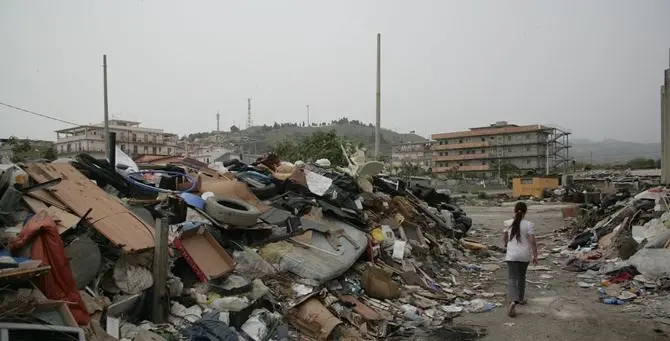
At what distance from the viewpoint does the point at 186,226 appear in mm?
5996

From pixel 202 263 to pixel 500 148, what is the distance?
90.0m

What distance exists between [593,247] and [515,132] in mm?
81860

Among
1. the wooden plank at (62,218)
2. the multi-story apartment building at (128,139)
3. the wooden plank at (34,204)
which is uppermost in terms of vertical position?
the multi-story apartment building at (128,139)

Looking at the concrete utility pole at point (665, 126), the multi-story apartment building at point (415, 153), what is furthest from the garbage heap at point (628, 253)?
the multi-story apartment building at point (415, 153)

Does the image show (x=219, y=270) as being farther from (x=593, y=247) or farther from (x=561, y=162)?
(x=561, y=162)

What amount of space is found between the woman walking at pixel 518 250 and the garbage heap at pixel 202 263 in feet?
1.81

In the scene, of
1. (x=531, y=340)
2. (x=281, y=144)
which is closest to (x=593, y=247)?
(x=531, y=340)

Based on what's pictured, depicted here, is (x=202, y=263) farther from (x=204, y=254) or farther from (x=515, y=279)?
(x=515, y=279)

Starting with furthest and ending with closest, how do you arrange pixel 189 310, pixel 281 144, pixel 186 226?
pixel 281 144 < pixel 186 226 < pixel 189 310

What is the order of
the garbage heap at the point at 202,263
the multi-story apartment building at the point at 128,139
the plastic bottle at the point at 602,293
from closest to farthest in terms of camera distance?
1. the garbage heap at the point at 202,263
2. the plastic bottle at the point at 602,293
3. the multi-story apartment building at the point at 128,139

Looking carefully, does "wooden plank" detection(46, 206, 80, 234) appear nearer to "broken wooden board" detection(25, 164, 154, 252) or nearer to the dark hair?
"broken wooden board" detection(25, 164, 154, 252)

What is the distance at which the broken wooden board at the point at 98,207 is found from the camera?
16.9 ft

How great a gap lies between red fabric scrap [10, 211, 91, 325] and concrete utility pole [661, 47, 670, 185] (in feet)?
52.8

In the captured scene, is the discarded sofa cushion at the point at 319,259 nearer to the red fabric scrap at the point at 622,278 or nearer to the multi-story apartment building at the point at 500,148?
the red fabric scrap at the point at 622,278
